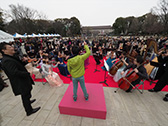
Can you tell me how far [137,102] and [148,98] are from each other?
61cm

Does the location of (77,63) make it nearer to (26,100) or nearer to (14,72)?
(14,72)

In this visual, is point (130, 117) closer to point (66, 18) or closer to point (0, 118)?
point (0, 118)

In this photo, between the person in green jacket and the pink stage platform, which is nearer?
the person in green jacket

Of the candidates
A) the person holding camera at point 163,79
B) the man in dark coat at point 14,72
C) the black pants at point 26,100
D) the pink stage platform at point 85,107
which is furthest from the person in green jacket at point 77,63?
the person holding camera at point 163,79

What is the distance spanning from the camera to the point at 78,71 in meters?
1.99

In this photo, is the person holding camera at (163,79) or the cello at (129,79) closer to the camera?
the cello at (129,79)

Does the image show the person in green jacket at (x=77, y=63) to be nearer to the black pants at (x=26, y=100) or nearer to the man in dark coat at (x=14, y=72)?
the man in dark coat at (x=14, y=72)

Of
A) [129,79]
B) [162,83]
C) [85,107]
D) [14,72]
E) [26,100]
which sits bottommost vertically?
[85,107]

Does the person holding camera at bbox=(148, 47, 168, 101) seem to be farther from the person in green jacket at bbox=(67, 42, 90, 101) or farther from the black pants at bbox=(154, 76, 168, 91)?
the person in green jacket at bbox=(67, 42, 90, 101)

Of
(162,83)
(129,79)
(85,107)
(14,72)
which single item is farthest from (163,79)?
(14,72)

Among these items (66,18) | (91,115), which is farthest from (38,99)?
(66,18)

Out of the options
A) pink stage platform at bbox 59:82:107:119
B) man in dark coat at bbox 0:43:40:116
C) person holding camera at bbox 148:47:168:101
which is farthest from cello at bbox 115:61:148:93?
man in dark coat at bbox 0:43:40:116

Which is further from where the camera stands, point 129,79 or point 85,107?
→ point 129,79

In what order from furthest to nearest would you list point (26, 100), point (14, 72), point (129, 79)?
1. point (129, 79)
2. point (26, 100)
3. point (14, 72)
